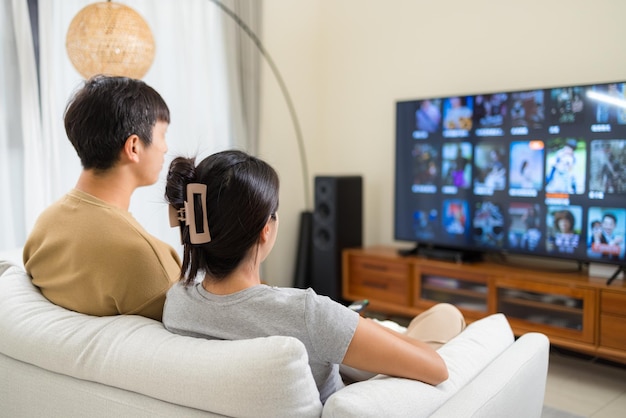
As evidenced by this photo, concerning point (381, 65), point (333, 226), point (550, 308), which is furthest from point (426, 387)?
point (381, 65)

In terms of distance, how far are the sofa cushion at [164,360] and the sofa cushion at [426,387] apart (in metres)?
0.08

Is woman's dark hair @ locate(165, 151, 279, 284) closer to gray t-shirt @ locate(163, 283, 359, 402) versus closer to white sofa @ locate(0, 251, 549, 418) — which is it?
gray t-shirt @ locate(163, 283, 359, 402)

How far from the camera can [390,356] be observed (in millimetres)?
1298

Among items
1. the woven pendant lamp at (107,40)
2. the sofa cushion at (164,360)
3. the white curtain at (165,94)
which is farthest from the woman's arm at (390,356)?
the white curtain at (165,94)

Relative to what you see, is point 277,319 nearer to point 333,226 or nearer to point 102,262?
point 102,262

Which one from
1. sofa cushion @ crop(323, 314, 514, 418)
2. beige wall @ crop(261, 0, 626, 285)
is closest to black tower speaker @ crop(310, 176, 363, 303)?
beige wall @ crop(261, 0, 626, 285)

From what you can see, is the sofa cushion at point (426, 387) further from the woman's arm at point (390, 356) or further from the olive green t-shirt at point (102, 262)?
the olive green t-shirt at point (102, 262)

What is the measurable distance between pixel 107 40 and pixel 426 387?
2.04 metres

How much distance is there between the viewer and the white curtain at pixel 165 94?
128 inches

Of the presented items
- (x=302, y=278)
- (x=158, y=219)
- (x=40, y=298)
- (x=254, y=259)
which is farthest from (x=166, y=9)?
(x=254, y=259)

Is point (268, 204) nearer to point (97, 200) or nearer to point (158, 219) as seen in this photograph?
point (97, 200)

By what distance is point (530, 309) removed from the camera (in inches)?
134

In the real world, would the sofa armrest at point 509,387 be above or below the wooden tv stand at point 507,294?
above

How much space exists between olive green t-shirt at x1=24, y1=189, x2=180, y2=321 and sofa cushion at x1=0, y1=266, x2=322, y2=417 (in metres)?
0.07
